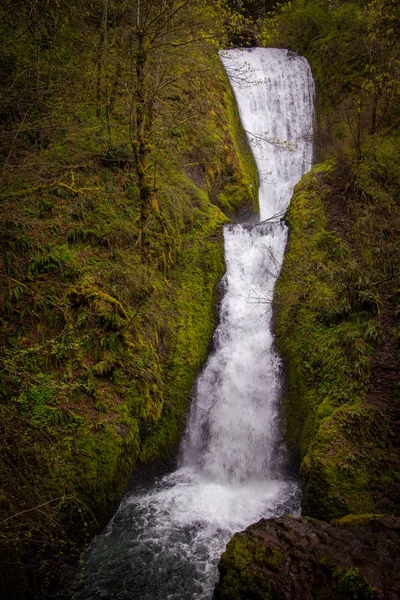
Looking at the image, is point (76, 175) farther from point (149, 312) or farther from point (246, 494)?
point (246, 494)

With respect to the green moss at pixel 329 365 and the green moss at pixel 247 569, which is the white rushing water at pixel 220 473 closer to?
the green moss at pixel 329 365

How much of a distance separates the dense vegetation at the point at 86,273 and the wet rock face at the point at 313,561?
1955 millimetres

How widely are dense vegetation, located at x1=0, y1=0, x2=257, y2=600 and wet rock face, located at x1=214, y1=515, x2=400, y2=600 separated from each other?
77.0 inches

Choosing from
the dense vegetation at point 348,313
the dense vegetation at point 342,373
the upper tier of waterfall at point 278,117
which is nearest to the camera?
the dense vegetation at point 342,373

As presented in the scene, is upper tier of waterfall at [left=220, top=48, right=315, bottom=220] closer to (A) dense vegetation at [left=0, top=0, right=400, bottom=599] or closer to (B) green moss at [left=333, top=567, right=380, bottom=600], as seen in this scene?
(A) dense vegetation at [left=0, top=0, right=400, bottom=599]

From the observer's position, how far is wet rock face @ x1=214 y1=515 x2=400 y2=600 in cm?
379

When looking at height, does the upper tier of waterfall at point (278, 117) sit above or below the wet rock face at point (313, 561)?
above

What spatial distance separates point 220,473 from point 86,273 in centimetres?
503

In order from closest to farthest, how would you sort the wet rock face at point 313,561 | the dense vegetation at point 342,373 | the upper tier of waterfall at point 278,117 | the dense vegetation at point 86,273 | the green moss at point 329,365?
the wet rock face at point 313,561
the dense vegetation at point 342,373
the dense vegetation at point 86,273
the green moss at point 329,365
the upper tier of waterfall at point 278,117

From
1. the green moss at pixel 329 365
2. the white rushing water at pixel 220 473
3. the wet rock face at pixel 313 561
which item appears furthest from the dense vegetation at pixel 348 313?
the wet rock face at pixel 313 561

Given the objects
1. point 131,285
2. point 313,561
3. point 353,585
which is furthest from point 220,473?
point 131,285

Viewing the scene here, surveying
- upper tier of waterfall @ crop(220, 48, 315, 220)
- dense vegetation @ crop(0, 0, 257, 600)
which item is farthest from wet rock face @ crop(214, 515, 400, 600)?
upper tier of waterfall @ crop(220, 48, 315, 220)

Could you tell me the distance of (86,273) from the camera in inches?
303

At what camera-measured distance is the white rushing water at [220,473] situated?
5.52 m
